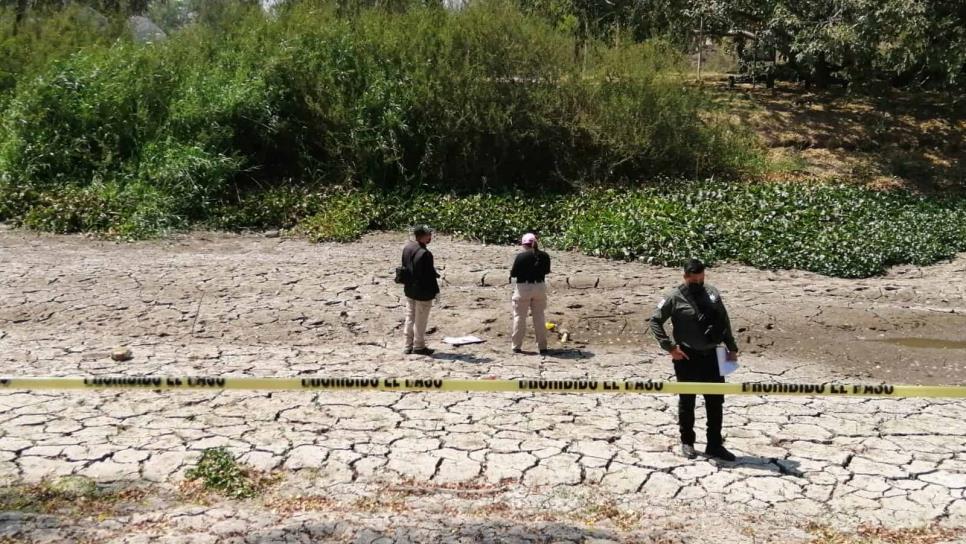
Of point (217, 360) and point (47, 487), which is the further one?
point (217, 360)

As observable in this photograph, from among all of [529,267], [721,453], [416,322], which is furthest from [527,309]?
[721,453]

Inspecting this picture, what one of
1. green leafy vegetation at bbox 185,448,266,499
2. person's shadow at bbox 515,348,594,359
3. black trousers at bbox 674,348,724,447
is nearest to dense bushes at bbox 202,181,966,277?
person's shadow at bbox 515,348,594,359

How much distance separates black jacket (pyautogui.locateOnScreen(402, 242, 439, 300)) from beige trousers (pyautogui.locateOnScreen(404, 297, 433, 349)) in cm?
10

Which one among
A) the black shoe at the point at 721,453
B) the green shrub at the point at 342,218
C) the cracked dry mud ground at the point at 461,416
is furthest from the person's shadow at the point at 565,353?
the green shrub at the point at 342,218

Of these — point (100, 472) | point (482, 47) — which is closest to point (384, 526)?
point (100, 472)

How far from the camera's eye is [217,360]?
1042cm

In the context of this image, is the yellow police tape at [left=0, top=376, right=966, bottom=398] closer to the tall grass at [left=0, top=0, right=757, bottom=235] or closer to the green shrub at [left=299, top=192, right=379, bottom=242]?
the green shrub at [left=299, top=192, right=379, bottom=242]

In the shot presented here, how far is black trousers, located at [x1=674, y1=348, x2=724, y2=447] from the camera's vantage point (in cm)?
743

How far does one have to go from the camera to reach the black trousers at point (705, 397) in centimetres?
743

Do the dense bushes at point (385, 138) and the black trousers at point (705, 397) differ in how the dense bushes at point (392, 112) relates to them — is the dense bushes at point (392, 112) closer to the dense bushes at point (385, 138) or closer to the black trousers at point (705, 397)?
the dense bushes at point (385, 138)

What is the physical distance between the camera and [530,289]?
422 inches

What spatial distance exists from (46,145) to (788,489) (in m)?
Answer: 15.2

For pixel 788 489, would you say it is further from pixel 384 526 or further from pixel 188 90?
pixel 188 90

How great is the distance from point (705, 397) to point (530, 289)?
346 centimetres
